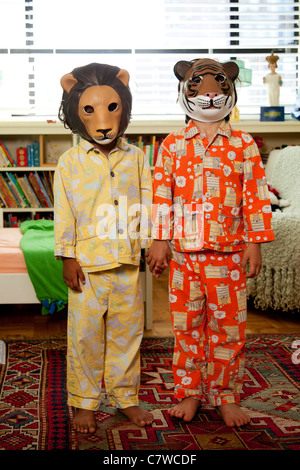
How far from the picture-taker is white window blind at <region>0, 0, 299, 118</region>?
3918 mm

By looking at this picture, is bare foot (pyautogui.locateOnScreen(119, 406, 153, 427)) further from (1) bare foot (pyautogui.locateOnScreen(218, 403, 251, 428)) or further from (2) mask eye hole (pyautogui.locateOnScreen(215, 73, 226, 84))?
(2) mask eye hole (pyautogui.locateOnScreen(215, 73, 226, 84))

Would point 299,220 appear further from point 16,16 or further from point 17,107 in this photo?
point 16,16

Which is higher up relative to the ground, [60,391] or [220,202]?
[220,202]

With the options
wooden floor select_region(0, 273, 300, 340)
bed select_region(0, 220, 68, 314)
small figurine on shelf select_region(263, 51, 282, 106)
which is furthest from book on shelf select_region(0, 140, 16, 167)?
small figurine on shelf select_region(263, 51, 282, 106)

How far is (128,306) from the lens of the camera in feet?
5.14

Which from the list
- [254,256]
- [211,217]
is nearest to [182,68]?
[211,217]

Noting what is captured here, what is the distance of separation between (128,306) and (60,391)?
1.59 ft

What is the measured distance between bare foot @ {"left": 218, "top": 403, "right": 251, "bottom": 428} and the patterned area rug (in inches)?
0.7

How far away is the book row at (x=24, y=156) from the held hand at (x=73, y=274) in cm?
223

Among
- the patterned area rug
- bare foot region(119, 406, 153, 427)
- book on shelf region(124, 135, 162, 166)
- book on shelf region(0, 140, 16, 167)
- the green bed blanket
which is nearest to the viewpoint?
the patterned area rug

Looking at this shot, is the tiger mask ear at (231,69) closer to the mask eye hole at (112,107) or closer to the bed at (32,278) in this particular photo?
the mask eye hole at (112,107)

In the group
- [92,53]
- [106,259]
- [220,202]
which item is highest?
[92,53]

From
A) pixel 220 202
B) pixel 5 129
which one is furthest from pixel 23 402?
pixel 5 129

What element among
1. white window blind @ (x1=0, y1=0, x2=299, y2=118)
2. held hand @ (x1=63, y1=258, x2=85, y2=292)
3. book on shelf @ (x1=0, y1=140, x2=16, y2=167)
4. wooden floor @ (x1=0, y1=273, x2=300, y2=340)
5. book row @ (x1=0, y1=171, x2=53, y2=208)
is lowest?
wooden floor @ (x1=0, y1=273, x2=300, y2=340)
